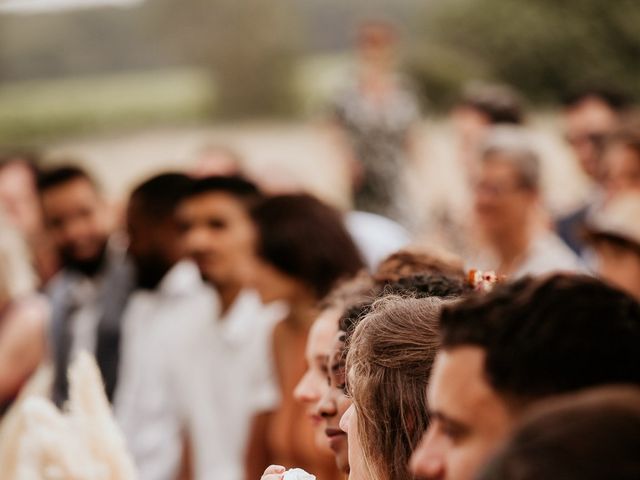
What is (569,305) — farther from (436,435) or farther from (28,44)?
(28,44)

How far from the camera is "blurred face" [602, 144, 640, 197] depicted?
437cm

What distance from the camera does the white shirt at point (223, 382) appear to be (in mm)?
3906

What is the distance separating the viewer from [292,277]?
3570 millimetres

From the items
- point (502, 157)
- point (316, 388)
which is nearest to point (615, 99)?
point (502, 157)

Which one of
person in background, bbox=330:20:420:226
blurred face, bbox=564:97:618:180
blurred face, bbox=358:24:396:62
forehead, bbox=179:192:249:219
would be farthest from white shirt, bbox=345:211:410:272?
blurred face, bbox=358:24:396:62

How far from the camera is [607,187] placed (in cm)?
478

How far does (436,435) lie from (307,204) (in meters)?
2.47

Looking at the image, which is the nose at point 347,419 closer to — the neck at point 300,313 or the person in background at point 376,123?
the neck at point 300,313

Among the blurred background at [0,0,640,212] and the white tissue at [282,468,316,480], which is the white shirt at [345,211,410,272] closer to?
the white tissue at [282,468,316,480]

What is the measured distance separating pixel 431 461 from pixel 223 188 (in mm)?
3050

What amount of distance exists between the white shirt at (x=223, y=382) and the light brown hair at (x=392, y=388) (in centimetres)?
207

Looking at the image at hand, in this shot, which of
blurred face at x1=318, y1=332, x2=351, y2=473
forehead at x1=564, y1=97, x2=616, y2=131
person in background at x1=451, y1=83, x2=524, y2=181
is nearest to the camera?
blurred face at x1=318, y1=332, x2=351, y2=473

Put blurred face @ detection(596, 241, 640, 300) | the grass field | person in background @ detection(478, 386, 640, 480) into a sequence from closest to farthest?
person in background @ detection(478, 386, 640, 480), blurred face @ detection(596, 241, 640, 300), the grass field

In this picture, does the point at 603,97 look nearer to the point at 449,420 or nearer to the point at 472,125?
the point at 472,125
